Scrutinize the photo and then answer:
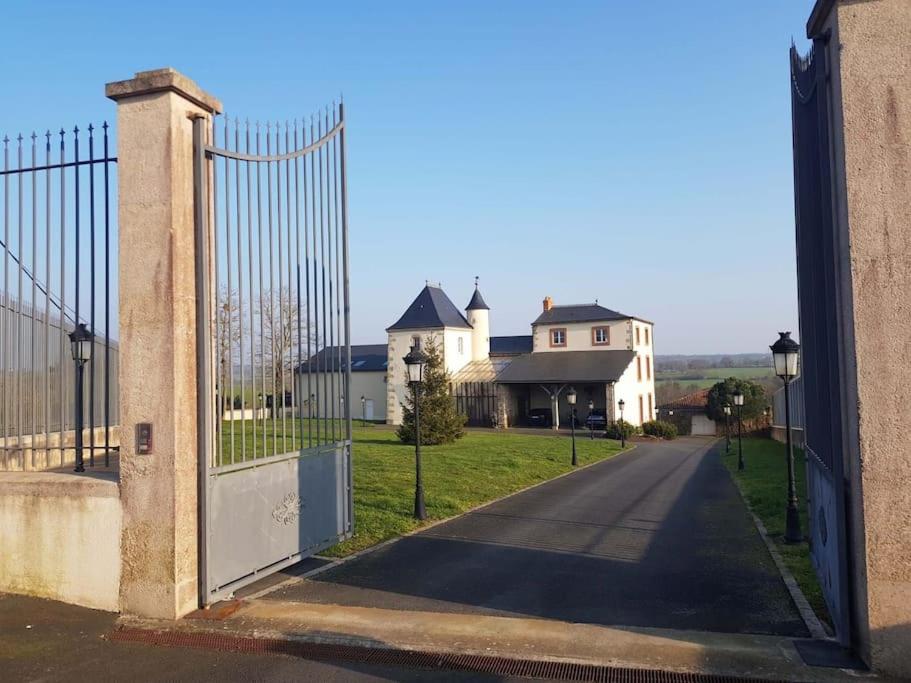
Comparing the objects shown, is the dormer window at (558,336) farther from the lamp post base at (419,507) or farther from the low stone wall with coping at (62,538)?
the low stone wall with coping at (62,538)

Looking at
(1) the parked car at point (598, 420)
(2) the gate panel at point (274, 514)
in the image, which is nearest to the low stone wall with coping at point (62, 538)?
(2) the gate panel at point (274, 514)

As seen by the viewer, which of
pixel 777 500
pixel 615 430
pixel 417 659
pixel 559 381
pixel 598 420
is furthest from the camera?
pixel 559 381

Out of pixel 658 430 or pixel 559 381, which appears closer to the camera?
pixel 658 430

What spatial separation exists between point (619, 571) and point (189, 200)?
6135 millimetres

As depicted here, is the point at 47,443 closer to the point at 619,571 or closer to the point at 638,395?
the point at 619,571

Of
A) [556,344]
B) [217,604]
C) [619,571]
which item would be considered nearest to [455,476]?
[619,571]

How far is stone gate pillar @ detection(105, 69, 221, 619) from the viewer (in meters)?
6.02

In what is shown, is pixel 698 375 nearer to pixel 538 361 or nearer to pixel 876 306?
pixel 538 361

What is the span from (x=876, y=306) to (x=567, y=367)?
4091 centimetres

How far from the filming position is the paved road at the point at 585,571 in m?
6.45

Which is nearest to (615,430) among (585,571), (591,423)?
(591,423)

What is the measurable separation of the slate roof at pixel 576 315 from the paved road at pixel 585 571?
33832mm

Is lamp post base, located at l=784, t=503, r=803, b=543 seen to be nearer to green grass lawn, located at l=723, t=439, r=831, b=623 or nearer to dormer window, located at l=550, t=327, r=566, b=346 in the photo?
green grass lawn, located at l=723, t=439, r=831, b=623

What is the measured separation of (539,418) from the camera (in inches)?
1794
